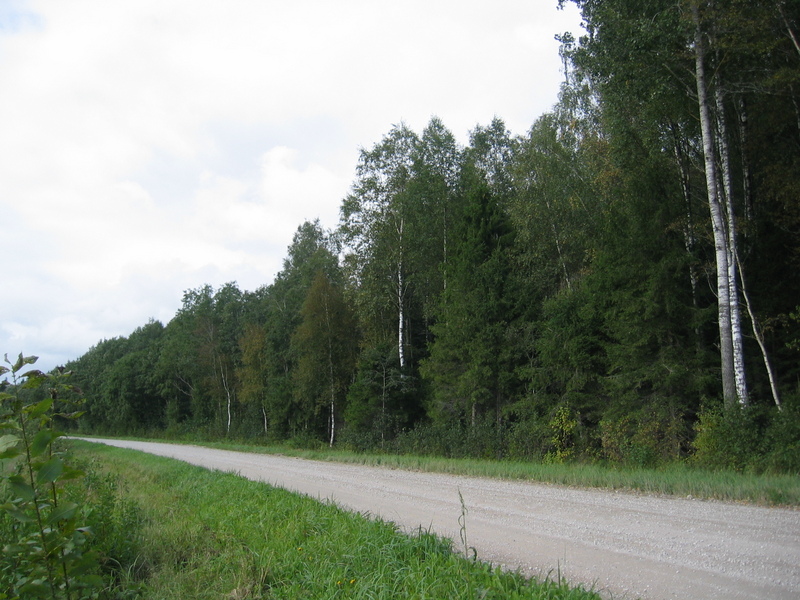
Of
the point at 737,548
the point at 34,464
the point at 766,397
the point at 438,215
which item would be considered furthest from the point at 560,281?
the point at 34,464

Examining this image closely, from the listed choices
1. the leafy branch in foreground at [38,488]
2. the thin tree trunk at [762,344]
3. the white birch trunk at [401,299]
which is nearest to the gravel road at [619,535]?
the leafy branch in foreground at [38,488]

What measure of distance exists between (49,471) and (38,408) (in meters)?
0.38

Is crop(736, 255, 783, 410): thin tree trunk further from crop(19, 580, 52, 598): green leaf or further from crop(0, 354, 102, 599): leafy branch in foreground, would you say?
crop(19, 580, 52, 598): green leaf

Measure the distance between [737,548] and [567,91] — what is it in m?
26.7

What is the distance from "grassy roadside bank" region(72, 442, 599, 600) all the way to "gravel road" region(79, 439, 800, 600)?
768mm

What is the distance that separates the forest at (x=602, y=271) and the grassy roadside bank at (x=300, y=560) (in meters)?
2.45

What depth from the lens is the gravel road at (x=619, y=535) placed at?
473 cm

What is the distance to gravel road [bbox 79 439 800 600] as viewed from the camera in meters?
4.73

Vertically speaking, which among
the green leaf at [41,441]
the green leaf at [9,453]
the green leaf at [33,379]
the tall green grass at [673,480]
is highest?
the green leaf at [33,379]

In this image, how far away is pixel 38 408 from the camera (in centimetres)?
298

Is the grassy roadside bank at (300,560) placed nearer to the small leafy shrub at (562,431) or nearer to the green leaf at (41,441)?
the green leaf at (41,441)

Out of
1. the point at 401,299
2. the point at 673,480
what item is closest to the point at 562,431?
the point at 673,480

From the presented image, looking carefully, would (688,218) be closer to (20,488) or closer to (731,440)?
(731,440)

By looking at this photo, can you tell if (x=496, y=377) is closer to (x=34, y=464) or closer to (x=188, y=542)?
(x=188, y=542)
